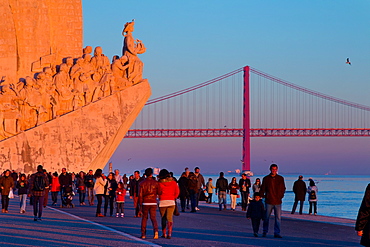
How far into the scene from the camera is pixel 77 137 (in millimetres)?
21016

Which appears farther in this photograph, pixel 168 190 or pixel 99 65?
pixel 99 65

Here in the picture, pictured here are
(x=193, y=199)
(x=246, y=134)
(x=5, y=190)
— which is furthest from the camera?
(x=246, y=134)

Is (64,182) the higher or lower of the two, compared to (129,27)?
lower

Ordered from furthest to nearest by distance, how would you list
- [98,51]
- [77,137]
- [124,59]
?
1. [98,51]
2. [124,59]
3. [77,137]

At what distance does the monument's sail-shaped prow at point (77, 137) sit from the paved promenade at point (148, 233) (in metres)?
8.61

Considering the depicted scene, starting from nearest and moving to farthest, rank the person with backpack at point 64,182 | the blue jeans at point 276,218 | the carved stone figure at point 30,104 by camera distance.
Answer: the blue jeans at point 276,218
the person with backpack at point 64,182
the carved stone figure at point 30,104

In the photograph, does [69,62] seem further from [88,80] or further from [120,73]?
[120,73]

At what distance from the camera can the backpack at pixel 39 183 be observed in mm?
11251

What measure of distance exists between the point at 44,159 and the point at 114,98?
8.88 ft

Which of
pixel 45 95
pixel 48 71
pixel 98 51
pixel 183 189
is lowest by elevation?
pixel 183 189

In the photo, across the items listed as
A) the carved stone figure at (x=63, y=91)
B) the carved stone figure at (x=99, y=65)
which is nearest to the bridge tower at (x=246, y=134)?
the carved stone figure at (x=99, y=65)

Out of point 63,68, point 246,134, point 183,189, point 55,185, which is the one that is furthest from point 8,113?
point 246,134

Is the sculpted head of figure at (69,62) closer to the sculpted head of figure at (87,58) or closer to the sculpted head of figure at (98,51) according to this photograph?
the sculpted head of figure at (87,58)

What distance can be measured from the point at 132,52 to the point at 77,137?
10.3 feet
